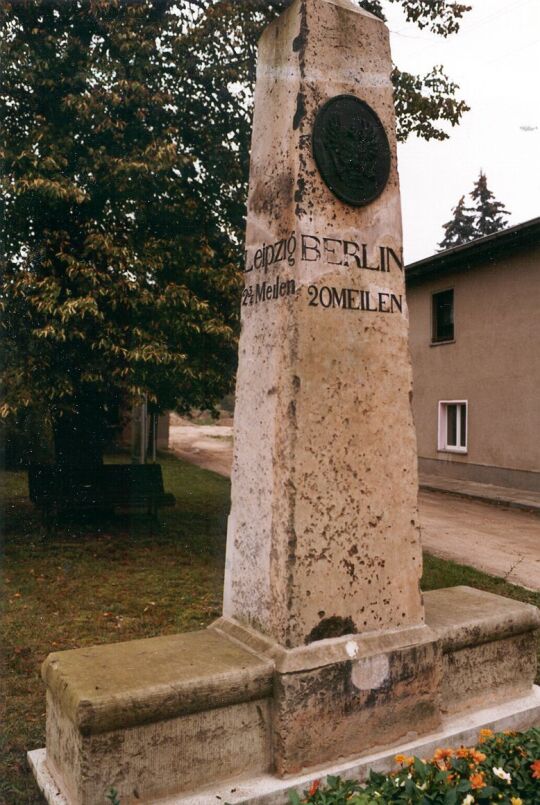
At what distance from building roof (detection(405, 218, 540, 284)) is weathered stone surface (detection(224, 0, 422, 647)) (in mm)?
12650

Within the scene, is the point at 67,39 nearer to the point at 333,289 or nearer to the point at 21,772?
the point at 333,289

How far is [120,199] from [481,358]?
36.1 feet

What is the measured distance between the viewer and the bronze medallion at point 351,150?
3.29 m

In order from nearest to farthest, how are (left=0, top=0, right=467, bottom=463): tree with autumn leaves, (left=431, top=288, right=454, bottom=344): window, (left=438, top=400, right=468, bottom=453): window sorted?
1. (left=0, top=0, right=467, bottom=463): tree with autumn leaves
2. (left=438, top=400, right=468, bottom=453): window
3. (left=431, top=288, right=454, bottom=344): window

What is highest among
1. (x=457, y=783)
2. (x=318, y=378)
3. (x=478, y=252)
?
(x=478, y=252)

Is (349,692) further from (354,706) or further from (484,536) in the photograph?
(484,536)

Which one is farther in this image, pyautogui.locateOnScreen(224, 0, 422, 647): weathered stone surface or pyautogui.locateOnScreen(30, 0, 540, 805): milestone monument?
pyautogui.locateOnScreen(224, 0, 422, 647): weathered stone surface

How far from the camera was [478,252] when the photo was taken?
1684 centimetres

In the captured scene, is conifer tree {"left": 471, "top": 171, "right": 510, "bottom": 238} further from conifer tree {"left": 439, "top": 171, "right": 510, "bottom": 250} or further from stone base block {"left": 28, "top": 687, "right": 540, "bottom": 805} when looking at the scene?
stone base block {"left": 28, "top": 687, "right": 540, "bottom": 805}

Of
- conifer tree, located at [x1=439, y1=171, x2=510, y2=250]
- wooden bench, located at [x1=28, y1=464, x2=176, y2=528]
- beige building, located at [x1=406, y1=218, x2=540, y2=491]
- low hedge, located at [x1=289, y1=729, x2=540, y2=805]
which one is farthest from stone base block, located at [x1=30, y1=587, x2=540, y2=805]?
conifer tree, located at [x1=439, y1=171, x2=510, y2=250]

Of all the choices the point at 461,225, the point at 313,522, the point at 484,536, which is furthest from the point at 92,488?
the point at 461,225

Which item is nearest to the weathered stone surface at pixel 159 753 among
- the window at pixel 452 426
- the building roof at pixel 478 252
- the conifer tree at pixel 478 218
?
the building roof at pixel 478 252

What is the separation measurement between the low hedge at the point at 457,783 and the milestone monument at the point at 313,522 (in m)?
0.41

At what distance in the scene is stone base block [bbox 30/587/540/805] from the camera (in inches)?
107
